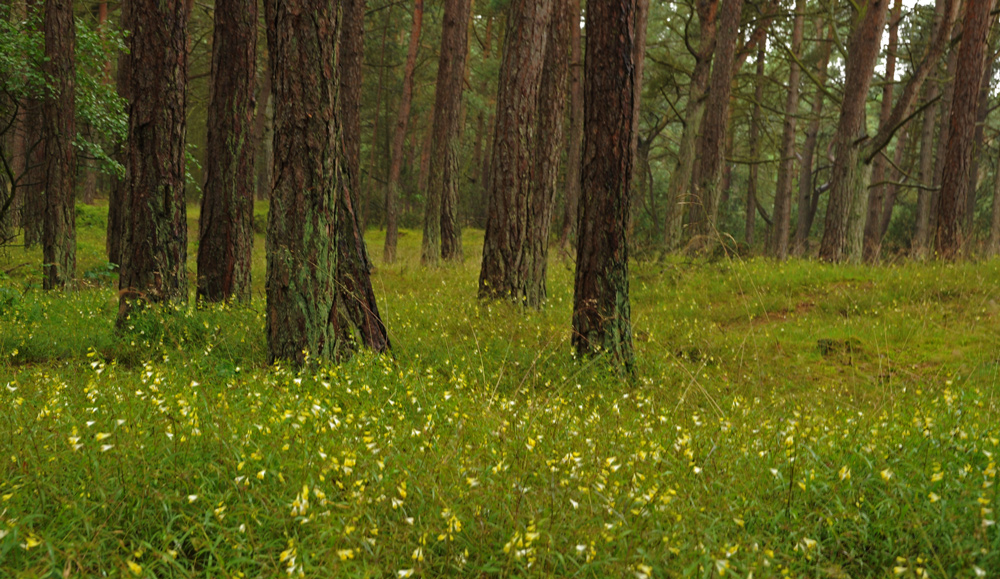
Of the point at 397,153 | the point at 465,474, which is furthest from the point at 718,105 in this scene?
the point at 465,474

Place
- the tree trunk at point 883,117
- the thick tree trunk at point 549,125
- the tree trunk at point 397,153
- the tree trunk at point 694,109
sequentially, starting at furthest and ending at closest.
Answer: the tree trunk at point 883,117 → the tree trunk at point 397,153 → the tree trunk at point 694,109 → the thick tree trunk at point 549,125

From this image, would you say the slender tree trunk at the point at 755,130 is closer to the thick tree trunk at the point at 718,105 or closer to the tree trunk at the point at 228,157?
the thick tree trunk at the point at 718,105

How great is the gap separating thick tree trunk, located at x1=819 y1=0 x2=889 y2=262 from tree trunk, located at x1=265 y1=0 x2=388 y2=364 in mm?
11347

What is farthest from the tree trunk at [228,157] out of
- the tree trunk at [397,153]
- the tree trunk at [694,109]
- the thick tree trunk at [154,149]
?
the tree trunk at [694,109]

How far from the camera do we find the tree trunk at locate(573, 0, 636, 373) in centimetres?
568

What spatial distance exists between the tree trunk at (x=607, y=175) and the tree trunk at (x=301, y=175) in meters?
2.25

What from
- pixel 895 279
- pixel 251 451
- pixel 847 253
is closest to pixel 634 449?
pixel 251 451

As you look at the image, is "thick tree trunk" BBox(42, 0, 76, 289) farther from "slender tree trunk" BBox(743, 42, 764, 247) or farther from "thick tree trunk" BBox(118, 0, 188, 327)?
"slender tree trunk" BBox(743, 42, 764, 247)

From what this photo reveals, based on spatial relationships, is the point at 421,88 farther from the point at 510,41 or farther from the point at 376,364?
the point at 376,364

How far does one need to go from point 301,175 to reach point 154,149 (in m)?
2.62

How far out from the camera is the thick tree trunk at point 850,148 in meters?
12.9

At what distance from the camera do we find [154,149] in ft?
21.7

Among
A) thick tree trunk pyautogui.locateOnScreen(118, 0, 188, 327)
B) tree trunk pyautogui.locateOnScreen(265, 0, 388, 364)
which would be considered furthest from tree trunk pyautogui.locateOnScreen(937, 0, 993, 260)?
thick tree trunk pyautogui.locateOnScreen(118, 0, 188, 327)

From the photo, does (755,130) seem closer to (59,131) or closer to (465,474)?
(59,131)
